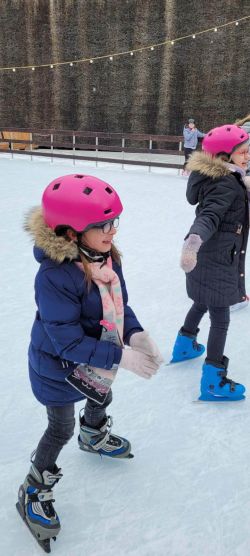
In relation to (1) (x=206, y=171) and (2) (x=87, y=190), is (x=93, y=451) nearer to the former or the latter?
(2) (x=87, y=190)

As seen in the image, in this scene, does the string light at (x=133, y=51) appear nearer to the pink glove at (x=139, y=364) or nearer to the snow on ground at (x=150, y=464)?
the snow on ground at (x=150, y=464)

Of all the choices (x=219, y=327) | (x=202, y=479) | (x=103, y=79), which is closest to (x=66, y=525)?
(x=202, y=479)

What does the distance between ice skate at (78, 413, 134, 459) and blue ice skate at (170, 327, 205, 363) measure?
0.80 meters

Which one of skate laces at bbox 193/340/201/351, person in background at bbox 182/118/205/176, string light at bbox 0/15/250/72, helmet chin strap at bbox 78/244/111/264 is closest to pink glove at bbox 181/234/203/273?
helmet chin strap at bbox 78/244/111/264

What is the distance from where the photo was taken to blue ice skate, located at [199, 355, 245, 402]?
7.25 ft

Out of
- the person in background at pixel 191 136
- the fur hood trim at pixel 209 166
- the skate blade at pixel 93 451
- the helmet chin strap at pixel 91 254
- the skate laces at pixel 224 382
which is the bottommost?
the skate blade at pixel 93 451

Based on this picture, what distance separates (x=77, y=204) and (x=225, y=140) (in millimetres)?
1053

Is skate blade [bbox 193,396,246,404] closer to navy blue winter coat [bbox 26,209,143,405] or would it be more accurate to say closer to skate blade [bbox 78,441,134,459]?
skate blade [bbox 78,441,134,459]

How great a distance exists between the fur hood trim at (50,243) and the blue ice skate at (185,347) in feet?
4.55

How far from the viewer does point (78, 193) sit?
4.09 ft

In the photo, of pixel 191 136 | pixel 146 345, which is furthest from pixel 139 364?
pixel 191 136

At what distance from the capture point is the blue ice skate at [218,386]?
7.25 feet

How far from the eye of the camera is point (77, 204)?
4.03 ft

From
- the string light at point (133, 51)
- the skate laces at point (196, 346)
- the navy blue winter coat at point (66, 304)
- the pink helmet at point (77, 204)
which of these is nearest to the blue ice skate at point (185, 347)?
the skate laces at point (196, 346)
